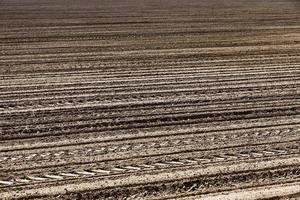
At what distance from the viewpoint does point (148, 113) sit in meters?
2.76

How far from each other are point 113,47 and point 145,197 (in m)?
2.67

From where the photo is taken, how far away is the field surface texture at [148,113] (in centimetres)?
202

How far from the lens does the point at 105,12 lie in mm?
6828

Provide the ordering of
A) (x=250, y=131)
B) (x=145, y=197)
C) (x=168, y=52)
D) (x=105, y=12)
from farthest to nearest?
(x=105, y=12), (x=168, y=52), (x=250, y=131), (x=145, y=197)

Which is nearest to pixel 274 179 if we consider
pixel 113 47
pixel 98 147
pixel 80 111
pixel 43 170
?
pixel 98 147

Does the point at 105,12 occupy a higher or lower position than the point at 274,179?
higher

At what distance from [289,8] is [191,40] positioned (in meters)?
3.57

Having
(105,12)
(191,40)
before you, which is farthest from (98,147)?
(105,12)

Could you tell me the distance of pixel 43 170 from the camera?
209 cm

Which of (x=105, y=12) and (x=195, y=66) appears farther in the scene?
(x=105, y=12)

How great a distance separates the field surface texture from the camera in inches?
79.5

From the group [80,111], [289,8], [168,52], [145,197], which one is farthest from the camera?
[289,8]

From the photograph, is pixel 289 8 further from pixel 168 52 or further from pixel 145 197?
pixel 145 197

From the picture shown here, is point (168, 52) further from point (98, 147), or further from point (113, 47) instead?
point (98, 147)
